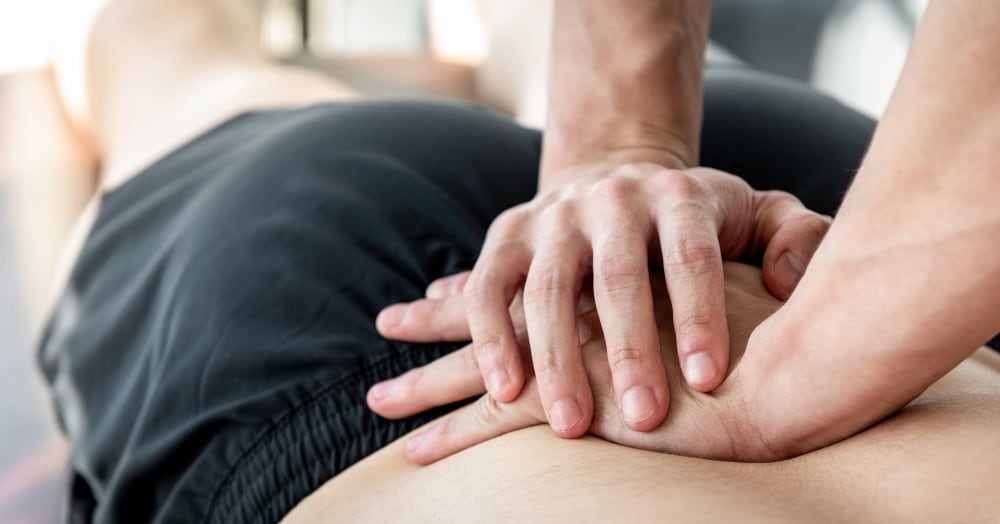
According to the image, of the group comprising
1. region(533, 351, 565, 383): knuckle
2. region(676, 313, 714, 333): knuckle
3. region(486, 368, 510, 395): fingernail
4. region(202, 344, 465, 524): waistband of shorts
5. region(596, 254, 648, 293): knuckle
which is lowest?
region(202, 344, 465, 524): waistband of shorts

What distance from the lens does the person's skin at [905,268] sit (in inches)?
15.1

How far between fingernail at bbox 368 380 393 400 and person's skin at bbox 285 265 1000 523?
0.05 metres

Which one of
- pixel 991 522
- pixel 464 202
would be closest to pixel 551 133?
pixel 464 202

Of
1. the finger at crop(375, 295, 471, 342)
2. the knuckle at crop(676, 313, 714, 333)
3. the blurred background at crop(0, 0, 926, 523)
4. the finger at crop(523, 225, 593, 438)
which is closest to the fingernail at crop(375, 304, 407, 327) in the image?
the finger at crop(375, 295, 471, 342)

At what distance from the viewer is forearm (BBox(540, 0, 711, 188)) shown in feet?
2.47

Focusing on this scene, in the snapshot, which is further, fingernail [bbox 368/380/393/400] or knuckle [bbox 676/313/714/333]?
fingernail [bbox 368/380/393/400]

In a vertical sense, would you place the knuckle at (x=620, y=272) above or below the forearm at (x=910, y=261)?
below

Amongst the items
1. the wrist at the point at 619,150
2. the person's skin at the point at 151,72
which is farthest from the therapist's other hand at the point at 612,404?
the person's skin at the point at 151,72

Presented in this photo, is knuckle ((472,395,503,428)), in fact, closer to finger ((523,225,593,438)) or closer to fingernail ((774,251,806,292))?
finger ((523,225,593,438))

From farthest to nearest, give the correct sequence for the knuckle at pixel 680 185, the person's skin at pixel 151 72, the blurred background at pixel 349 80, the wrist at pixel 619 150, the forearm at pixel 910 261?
the person's skin at pixel 151 72 < the blurred background at pixel 349 80 < the wrist at pixel 619 150 < the knuckle at pixel 680 185 < the forearm at pixel 910 261

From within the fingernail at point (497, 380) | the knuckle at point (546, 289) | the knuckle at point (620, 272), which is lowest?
the fingernail at point (497, 380)

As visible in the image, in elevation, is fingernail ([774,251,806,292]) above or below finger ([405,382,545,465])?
above

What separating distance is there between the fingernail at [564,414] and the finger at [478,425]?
32 mm

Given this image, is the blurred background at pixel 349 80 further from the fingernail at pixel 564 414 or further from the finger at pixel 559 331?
the fingernail at pixel 564 414
